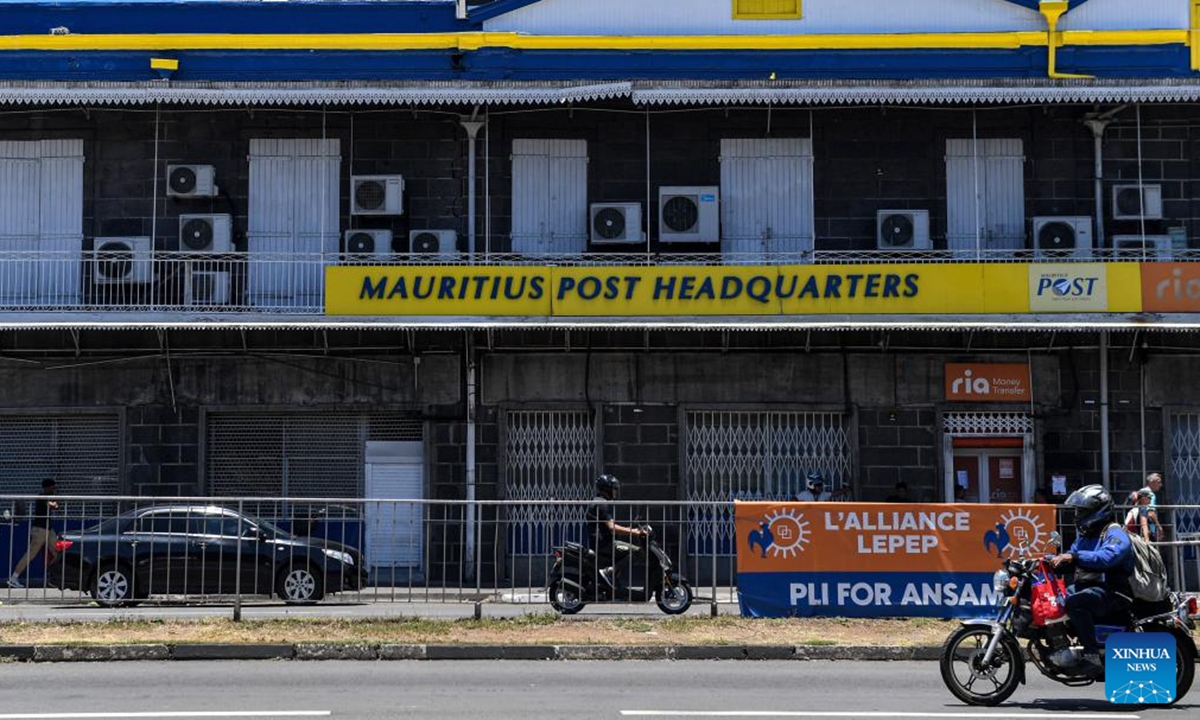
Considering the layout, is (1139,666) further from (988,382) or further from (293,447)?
(293,447)

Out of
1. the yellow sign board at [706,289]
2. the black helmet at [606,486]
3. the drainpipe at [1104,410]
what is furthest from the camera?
the drainpipe at [1104,410]

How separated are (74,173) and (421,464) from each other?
23.6 ft

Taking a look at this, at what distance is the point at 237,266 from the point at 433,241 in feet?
10.1

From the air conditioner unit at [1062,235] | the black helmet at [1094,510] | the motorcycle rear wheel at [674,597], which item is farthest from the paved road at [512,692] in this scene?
the air conditioner unit at [1062,235]

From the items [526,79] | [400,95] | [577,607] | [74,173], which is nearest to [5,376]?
[74,173]

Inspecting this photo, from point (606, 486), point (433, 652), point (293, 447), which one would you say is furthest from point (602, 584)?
point (293, 447)

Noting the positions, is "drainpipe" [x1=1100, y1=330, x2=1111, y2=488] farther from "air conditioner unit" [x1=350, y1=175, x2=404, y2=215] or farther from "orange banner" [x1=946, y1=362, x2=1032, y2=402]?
"air conditioner unit" [x1=350, y1=175, x2=404, y2=215]

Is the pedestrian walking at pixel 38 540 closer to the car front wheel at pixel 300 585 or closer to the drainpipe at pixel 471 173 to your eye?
the car front wheel at pixel 300 585

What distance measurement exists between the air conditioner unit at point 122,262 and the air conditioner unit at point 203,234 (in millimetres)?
594

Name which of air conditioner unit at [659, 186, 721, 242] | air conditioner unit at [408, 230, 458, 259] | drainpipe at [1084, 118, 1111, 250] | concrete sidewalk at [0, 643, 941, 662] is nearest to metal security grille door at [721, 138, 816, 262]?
air conditioner unit at [659, 186, 721, 242]

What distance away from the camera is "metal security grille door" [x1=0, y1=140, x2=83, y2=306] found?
22000 mm

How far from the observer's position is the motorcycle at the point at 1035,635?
9.77 m

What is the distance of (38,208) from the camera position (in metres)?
22.2

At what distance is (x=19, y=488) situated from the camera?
2170 cm
